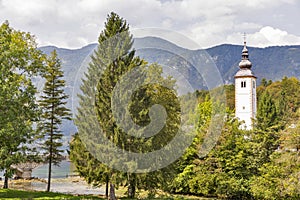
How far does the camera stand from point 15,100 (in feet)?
65.4

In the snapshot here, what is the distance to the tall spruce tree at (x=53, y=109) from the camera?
84.9 feet

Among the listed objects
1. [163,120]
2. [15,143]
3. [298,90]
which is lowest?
[15,143]

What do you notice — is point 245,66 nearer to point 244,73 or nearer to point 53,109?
point 244,73

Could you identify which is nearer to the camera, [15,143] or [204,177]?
[15,143]

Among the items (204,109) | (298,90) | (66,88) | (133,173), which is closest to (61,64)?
(66,88)

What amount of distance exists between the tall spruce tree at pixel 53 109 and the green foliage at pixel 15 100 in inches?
139

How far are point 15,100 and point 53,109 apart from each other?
21.1ft

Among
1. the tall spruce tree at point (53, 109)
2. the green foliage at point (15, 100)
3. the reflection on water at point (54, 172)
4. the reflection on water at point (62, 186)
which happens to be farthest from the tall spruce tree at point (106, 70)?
the reflection on water at point (54, 172)

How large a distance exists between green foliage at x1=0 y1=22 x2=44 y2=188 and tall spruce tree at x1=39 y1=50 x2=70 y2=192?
139 inches

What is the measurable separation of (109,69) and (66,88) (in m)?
6.10

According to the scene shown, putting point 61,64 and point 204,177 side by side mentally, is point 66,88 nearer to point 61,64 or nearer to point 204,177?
point 61,64

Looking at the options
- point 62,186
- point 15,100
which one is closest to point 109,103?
point 15,100

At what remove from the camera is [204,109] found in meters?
33.0

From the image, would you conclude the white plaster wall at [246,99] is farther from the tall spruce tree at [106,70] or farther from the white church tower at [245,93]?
the tall spruce tree at [106,70]
